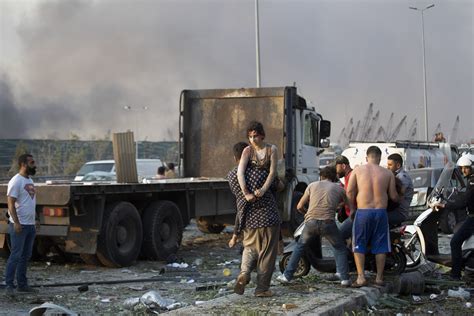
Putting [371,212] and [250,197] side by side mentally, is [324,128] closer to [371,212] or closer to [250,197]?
[371,212]

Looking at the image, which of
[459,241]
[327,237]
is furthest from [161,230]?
[459,241]

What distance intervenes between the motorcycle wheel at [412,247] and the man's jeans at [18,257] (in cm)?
456

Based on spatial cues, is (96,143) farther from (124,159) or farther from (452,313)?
(452,313)

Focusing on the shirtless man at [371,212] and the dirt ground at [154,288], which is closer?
the dirt ground at [154,288]

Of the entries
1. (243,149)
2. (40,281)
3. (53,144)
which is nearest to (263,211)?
(243,149)

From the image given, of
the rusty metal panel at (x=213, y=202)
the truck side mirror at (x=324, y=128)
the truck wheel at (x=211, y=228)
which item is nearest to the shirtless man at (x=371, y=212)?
the rusty metal panel at (x=213, y=202)

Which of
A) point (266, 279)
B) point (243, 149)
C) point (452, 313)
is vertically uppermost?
point (243, 149)

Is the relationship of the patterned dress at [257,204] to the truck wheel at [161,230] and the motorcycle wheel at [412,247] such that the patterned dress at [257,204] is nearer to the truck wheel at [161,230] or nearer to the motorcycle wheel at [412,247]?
the motorcycle wheel at [412,247]

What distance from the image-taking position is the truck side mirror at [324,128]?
15.5m

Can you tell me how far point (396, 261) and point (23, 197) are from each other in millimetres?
4500

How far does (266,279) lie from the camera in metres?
6.94

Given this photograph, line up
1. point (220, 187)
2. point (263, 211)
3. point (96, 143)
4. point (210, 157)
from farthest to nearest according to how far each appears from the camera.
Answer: point (96, 143)
point (210, 157)
point (220, 187)
point (263, 211)

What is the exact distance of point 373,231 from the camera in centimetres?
777

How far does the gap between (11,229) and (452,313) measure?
Answer: 16.8 feet
